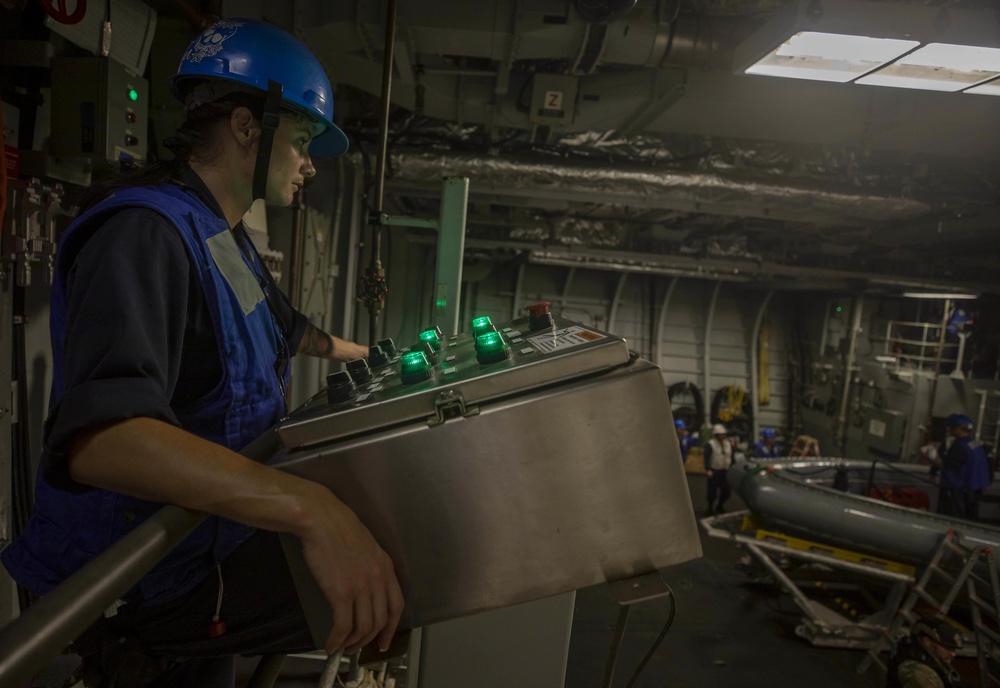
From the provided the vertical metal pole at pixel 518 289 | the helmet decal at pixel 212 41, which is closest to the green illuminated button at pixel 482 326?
the helmet decal at pixel 212 41

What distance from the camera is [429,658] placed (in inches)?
46.3

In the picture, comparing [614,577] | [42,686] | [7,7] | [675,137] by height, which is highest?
[675,137]

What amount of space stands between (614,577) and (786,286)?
9.20m

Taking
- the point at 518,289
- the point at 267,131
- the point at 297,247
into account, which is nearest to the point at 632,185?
the point at 297,247

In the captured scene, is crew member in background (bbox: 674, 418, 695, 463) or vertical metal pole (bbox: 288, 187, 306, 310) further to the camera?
crew member in background (bbox: 674, 418, 695, 463)

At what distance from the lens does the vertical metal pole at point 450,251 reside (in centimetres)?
213

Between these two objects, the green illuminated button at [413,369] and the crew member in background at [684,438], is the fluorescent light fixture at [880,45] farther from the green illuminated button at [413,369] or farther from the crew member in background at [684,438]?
the crew member in background at [684,438]

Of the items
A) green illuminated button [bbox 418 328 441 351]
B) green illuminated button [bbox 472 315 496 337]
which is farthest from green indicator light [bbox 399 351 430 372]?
green illuminated button [bbox 418 328 441 351]

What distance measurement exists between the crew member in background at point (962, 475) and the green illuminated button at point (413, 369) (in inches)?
251

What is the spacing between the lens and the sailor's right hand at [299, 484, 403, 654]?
699 mm

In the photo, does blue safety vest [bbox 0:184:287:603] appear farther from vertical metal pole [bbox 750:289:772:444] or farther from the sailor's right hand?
vertical metal pole [bbox 750:289:772:444]

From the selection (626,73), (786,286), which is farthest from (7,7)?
(786,286)

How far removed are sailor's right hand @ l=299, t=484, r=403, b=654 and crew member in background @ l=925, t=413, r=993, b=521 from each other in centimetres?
644

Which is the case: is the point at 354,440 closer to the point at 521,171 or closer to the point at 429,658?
the point at 429,658
